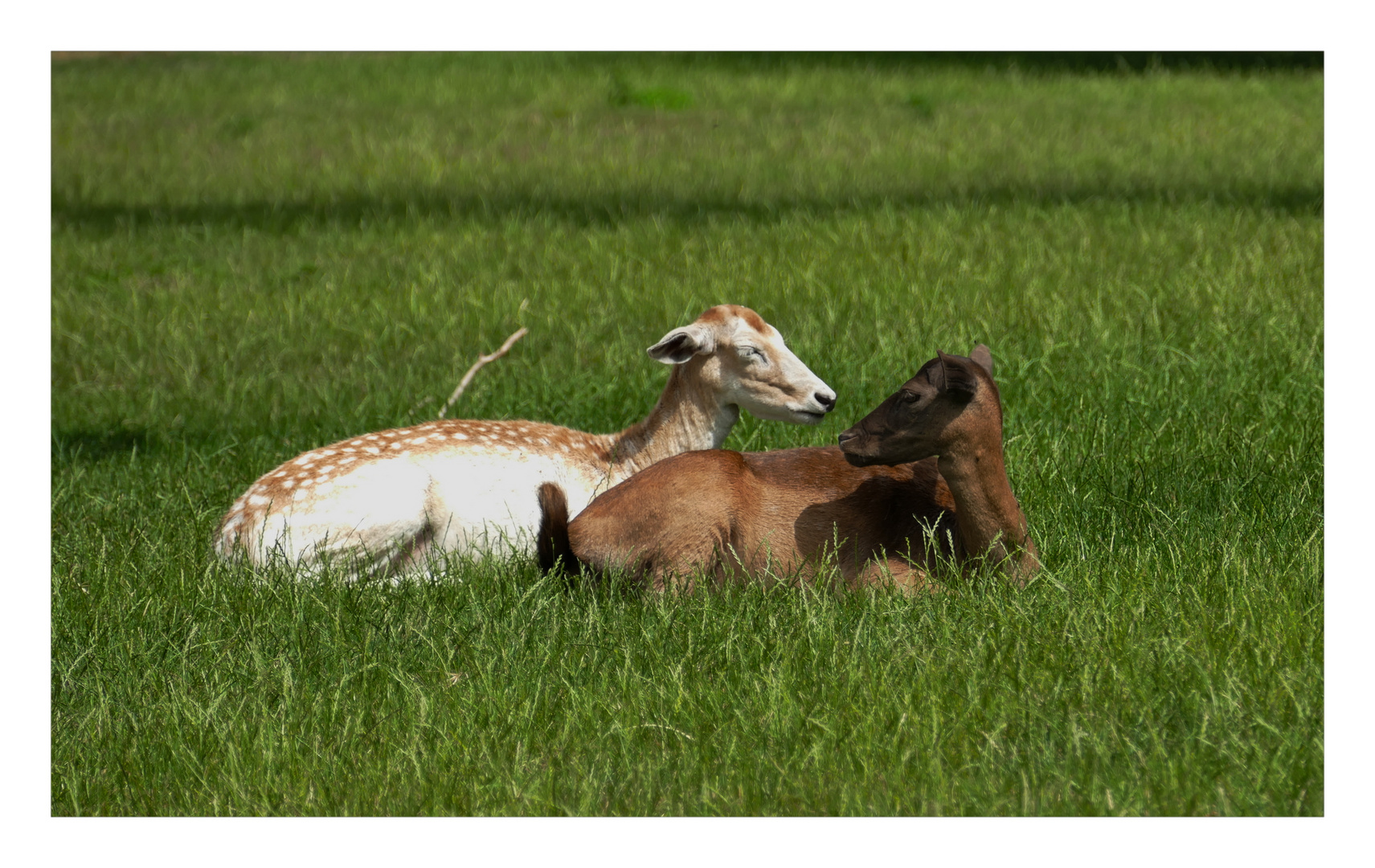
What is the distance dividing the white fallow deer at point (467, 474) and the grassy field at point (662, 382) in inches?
10.5

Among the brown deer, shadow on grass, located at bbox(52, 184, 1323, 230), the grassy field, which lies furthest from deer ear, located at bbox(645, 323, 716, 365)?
shadow on grass, located at bbox(52, 184, 1323, 230)

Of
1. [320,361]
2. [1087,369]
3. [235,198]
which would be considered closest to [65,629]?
[320,361]

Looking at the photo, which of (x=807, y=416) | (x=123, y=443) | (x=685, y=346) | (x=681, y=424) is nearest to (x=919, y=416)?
(x=807, y=416)

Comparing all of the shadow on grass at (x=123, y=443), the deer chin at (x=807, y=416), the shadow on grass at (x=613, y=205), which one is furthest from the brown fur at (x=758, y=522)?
the shadow on grass at (x=613, y=205)

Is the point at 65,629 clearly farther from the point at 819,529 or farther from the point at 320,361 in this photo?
the point at 320,361

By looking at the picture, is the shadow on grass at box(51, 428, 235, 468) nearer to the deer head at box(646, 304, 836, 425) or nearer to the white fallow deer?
the white fallow deer

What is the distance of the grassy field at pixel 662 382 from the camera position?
3680 mm

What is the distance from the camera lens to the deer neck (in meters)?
5.53

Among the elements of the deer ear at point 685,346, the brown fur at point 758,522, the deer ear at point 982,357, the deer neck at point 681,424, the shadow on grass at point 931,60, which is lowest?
the brown fur at point 758,522

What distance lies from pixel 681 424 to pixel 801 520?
1000mm

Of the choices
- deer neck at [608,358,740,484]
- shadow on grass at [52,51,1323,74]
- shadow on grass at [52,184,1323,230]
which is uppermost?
shadow on grass at [52,51,1323,74]

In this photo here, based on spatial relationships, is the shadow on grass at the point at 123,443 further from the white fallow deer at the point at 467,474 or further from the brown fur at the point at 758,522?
the brown fur at the point at 758,522

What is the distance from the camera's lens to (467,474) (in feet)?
17.5

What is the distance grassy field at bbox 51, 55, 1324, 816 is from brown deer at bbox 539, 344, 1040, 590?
0.15m
